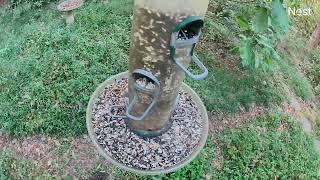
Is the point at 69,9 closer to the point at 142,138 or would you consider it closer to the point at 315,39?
the point at 142,138

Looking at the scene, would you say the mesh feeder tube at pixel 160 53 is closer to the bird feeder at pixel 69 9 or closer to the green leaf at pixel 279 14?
the green leaf at pixel 279 14

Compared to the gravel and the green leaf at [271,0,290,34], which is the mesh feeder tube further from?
the green leaf at [271,0,290,34]

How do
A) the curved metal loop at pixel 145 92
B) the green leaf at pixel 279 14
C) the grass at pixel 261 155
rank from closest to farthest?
the green leaf at pixel 279 14 < the curved metal loop at pixel 145 92 < the grass at pixel 261 155

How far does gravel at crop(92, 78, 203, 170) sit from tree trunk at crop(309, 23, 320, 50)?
311cm

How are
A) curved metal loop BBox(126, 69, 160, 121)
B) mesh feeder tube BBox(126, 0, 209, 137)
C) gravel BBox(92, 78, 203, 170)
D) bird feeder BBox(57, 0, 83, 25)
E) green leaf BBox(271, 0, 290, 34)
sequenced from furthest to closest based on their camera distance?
bird feeder BBox(57, 0, 83, 25)
gravel BBox(92, 78, 203, 170)
curved metal loop BBox(126, 69, 160, 121)
green leaf BBox(271, 0, 290, 34)
mesh feeder tube BBox(126, 0, 209, 137)

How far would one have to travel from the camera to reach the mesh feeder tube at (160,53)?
5.85ft

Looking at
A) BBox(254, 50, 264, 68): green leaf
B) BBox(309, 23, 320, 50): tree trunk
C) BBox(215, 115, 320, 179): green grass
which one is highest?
BBox(254, 50, 264, 68): green leaf

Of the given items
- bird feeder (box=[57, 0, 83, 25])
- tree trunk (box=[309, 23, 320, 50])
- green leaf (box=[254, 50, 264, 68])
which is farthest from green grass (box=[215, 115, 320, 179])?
tree trunk (box=[309, 23, 320, 50])

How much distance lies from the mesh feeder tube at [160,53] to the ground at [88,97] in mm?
766

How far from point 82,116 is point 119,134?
589mm

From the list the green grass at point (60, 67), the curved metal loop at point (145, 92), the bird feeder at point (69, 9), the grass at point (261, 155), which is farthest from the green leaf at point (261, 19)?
the bird feeder at point (69, 9)

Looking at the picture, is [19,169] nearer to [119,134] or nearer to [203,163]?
[119,134]

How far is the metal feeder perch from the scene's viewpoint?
1.84m

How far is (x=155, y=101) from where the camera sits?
226 centimetres
